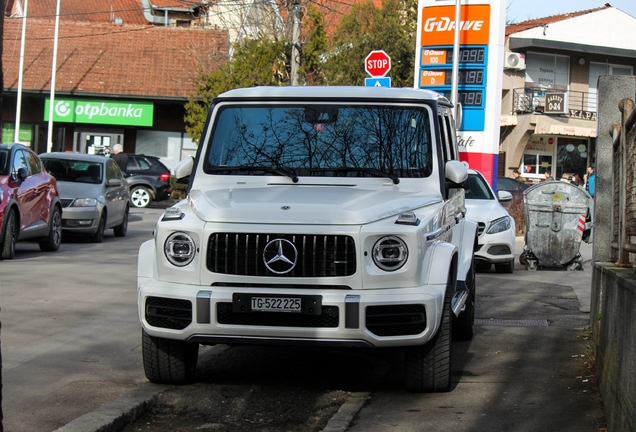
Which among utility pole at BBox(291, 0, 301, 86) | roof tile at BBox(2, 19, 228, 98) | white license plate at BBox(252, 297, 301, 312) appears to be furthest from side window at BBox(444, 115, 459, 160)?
roof tile at BBox(2, 19, 228, 98)

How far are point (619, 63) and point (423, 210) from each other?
4257cm

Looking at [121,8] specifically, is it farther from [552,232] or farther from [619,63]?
[552,232]

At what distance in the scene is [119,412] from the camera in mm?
5660

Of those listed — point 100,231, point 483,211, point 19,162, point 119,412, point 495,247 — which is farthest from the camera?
point 100,231

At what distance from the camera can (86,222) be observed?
57.7ft

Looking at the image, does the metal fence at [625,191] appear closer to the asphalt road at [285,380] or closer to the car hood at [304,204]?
the asphalt road at [285,380]

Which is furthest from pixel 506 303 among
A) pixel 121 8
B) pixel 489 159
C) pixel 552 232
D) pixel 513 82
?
pixel 121 8

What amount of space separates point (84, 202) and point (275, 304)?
12.4m

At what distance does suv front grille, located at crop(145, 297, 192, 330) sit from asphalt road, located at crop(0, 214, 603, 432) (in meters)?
0.50

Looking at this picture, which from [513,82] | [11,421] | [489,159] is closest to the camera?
[11,421]

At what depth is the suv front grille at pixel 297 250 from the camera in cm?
597

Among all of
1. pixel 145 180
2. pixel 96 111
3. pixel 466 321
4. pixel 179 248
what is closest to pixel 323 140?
pixel 179 248

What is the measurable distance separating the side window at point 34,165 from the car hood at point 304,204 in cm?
916

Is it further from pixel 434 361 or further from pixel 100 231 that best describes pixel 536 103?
pixel 434 361
